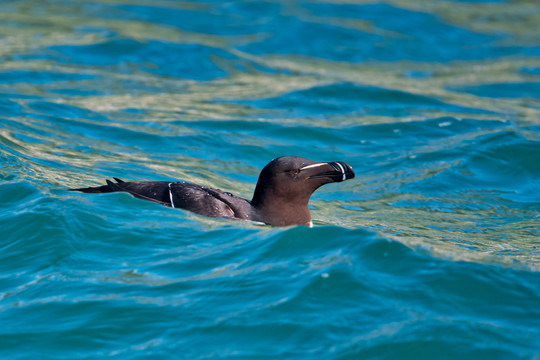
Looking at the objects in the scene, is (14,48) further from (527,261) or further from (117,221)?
(527,261)

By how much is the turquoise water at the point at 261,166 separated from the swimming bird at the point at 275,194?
122 mm

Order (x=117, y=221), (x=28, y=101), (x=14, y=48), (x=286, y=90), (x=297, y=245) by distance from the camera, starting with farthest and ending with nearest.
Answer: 1. (x=14, y=48)
2. (x=286, y=90)
3. (x=28, y=101)
4. (x=117, y=221)
5. (x=297, y=245)

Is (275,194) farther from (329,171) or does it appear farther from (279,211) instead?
(329,171)

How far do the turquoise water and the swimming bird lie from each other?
122 millimetres

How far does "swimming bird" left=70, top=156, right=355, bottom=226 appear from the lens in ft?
20.5

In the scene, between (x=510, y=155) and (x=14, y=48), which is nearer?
(x=510, y=155)

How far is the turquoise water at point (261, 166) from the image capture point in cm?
446

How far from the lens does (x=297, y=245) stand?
5.54 metres

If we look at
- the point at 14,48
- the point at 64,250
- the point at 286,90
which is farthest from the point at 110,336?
the point at 14,48

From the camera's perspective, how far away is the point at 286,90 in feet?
43.5

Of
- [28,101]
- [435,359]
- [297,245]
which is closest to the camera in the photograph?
[435,359]

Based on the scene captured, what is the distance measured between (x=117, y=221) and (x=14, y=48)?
930 centimetres

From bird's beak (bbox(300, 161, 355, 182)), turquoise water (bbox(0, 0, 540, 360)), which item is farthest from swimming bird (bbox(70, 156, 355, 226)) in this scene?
turquoise water (bbox(0, 0, 540, 360))

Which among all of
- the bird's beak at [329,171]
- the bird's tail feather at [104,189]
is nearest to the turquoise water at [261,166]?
the bird's tail feather at [104,189]
